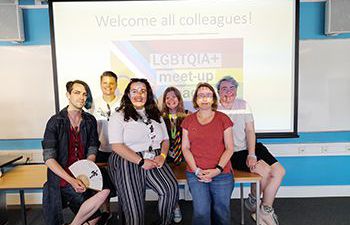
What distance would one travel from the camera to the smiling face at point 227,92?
2.82 meters

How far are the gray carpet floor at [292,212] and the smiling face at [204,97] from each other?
127 cm

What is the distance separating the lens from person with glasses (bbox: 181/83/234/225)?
2311mm

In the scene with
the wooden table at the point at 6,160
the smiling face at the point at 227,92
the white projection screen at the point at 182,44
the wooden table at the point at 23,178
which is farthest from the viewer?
the white projection screen at the point at 182,44

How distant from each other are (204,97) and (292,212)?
1.78 metres

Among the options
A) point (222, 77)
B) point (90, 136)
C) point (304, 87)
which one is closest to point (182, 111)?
point (222, 77)

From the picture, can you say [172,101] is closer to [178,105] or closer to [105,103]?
[178,105]

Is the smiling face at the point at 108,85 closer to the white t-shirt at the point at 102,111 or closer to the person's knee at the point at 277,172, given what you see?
the white t-shirt at the point at 102,111

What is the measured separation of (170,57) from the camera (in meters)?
3.20

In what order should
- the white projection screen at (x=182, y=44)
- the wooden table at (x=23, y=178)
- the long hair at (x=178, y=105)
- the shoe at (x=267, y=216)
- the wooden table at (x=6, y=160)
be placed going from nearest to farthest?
the wooden table at (x=23, y=178)
the shoe at (x=267, y=216)
the wooden table at (x=6, y=160)
the long hair at (x=178, y=105)
the white projection screen at (x=182, y=44)

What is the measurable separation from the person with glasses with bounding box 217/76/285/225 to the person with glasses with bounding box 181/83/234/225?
1.25ft

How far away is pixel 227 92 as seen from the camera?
9.25ft

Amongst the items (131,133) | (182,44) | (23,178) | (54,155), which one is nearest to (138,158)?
(131,133)

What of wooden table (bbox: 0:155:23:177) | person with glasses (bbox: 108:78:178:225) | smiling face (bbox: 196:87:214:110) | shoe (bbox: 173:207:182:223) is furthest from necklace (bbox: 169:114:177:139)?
wooden table (bbox: 0:155:23:177)

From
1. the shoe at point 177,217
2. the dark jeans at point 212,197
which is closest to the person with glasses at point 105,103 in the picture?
the shoe at point 177,217
